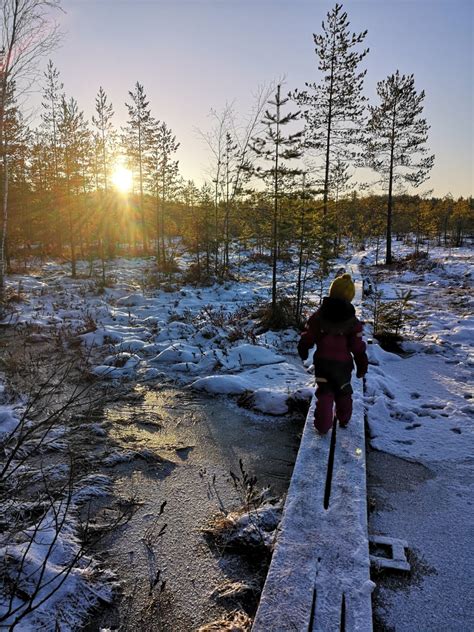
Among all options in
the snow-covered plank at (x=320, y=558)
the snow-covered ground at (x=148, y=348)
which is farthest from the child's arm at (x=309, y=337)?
the snow-covered ground at (x=148, y=348)

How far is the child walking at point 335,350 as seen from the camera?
3.97 m

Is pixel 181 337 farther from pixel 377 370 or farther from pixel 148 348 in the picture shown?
pixel 377 370

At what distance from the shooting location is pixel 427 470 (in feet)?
12.5

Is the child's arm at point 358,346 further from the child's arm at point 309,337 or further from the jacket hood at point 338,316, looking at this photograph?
the child's arm at point 309,337

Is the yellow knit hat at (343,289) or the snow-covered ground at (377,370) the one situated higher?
Answer: the yellow knit hat at (343,289)

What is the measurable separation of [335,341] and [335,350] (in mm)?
95

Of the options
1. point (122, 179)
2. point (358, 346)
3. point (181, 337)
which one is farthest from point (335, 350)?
point (122, 179)

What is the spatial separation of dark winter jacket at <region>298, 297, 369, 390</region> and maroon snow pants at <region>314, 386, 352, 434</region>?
0.35ft

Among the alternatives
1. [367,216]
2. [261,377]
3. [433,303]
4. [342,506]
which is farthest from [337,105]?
[367,216]

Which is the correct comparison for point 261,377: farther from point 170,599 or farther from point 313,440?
point 170,599

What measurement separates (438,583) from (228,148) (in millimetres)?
20057

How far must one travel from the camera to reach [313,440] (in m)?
3.83

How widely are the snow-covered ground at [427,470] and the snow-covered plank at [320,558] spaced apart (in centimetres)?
30

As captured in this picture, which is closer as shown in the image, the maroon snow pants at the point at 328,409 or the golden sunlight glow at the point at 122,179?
the maroon snow pants at the point at 328,409
